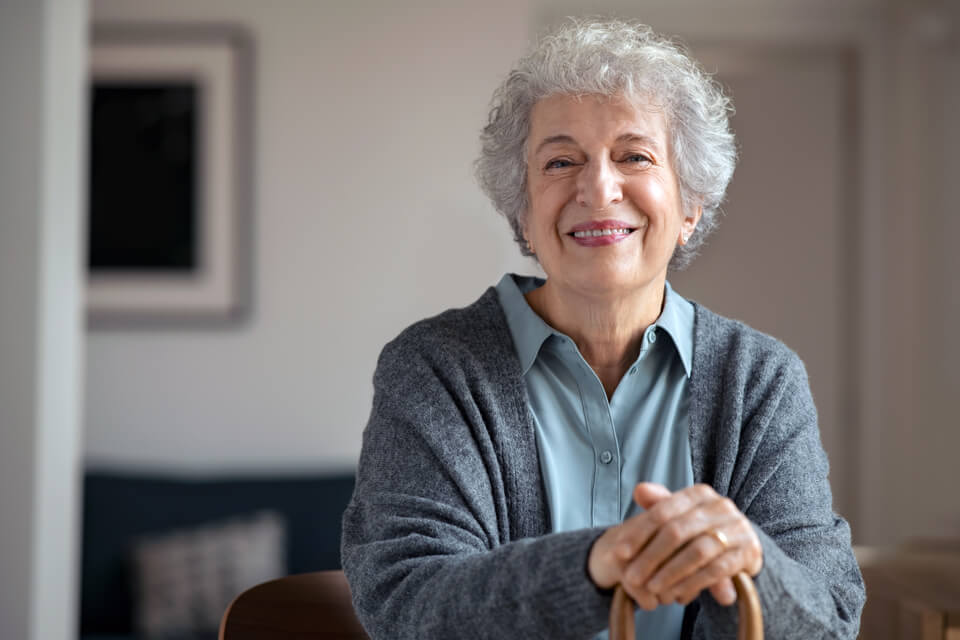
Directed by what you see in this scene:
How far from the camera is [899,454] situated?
3328mm

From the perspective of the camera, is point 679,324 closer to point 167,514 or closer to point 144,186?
point 167,514

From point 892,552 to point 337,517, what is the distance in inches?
80.4

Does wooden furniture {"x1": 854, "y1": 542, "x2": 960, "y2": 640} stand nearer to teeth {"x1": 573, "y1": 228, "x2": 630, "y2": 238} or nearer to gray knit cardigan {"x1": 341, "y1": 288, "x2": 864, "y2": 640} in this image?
gray knit cardigan {"x1": 341, "y1": 288, "x2": 864, "y2": 640}

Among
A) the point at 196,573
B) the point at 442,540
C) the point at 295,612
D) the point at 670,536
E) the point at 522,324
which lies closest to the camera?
the point at 670,536

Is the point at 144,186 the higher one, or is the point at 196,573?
the point at 144,186

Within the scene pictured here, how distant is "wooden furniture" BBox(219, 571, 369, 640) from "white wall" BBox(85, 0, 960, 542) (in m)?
2.13

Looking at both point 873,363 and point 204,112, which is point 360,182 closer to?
point 204,112

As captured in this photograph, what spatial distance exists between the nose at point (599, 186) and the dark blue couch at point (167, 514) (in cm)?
209

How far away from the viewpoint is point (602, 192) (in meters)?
1.19

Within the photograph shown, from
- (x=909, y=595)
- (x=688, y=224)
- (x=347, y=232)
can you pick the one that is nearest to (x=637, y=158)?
(x=688, y=224)

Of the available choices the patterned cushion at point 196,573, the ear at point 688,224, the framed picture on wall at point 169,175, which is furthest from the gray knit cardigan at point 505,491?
the framed picture on wall at point 169,175

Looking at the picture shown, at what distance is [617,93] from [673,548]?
0.60 m

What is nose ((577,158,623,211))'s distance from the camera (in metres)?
1.19

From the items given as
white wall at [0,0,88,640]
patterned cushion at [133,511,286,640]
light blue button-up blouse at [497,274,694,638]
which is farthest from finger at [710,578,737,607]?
patterned cushion at [133,511,286,640]
